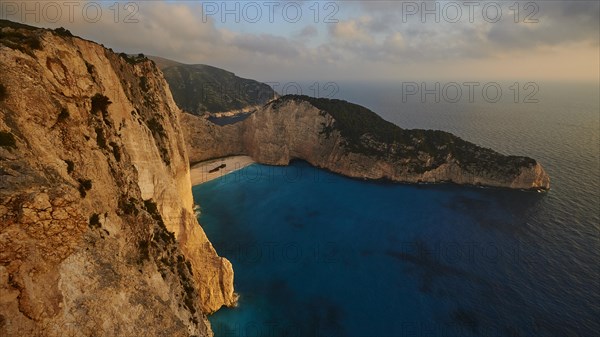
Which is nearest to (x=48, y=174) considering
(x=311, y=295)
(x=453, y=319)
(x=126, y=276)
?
(x=126, y=276)

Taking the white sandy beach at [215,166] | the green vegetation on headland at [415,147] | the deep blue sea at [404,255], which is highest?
the green vegetation on headland at [415,147]

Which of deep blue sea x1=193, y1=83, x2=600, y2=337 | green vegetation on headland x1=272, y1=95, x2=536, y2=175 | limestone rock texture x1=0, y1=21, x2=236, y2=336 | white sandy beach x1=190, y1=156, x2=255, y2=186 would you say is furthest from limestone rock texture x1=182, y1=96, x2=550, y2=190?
limestone rock texture x1=0, y1=21, x2=236, y2=336

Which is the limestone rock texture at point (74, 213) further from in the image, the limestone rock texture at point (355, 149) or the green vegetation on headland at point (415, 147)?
the green vegetation on headland at point (415, 147)

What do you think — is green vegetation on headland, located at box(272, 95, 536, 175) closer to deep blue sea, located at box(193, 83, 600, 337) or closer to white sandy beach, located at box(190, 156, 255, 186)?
deep blue sea, located at box(193, 83, 600, 337)

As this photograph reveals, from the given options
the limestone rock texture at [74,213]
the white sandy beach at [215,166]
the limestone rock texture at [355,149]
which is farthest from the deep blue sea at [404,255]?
the limestone rock texture at [74,213]

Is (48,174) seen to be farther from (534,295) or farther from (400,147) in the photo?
(400,147)

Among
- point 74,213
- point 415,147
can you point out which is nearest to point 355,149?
point 415,147
